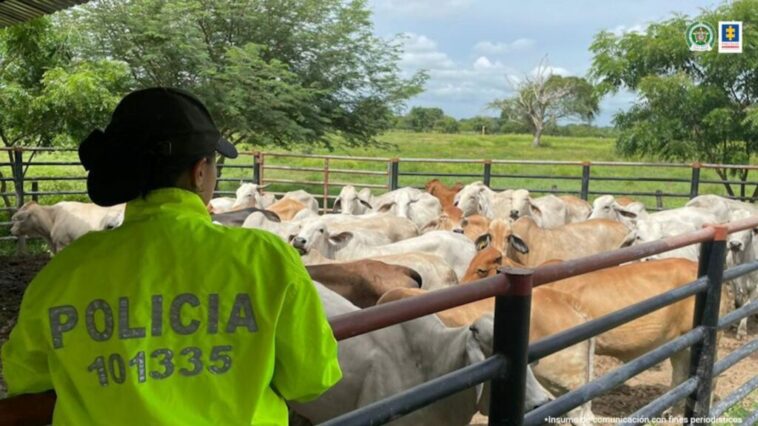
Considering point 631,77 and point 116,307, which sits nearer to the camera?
point 116,307

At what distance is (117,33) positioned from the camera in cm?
1902

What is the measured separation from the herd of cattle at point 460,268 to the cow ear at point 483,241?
17 mm

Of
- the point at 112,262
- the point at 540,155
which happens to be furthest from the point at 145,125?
the point at 540,155

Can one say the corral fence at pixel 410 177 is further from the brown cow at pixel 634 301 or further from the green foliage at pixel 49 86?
Result: the brown cow at pixel 634 301

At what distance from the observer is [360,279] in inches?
228

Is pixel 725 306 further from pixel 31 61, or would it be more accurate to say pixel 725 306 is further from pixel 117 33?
pixel 117 33

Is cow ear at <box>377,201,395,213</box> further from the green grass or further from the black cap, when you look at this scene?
the black cap

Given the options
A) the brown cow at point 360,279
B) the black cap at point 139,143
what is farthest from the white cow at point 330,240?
the black cap at point 139,143

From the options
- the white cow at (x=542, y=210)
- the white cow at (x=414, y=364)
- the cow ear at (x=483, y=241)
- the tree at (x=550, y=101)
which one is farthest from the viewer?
the tree at (x=550, y=101)

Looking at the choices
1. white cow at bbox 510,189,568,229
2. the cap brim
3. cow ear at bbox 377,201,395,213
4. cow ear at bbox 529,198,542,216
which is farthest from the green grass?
the cap brim

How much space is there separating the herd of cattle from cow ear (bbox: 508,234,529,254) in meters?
0.12

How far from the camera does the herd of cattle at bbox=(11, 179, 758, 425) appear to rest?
3775 mm

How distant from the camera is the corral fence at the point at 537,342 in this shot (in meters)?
2.01

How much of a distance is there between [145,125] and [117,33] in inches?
748
